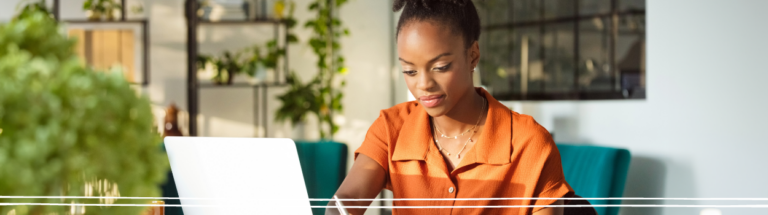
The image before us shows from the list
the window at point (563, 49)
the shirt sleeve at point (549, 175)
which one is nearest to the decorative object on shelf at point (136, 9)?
the window at point (563, 49)

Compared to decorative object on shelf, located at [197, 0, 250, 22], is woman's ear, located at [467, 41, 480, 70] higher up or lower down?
lower down

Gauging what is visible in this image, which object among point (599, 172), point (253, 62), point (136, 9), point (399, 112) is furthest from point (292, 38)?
point (399, 112)

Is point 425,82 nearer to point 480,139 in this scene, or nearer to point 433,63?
point 433,63

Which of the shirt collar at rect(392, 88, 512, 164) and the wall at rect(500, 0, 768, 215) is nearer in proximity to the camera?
the shirt collar at rect(392, 88, 512, 164)

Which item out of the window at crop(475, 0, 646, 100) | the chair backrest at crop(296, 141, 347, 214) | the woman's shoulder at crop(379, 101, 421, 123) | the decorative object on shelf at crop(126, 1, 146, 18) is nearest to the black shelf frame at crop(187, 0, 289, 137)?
the decorative object on shelf at crop(126, 1, 146, 18)

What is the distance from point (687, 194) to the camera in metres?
1.70

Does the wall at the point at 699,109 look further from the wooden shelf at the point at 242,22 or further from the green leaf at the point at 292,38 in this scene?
the wooden shelf at the point at 242,22

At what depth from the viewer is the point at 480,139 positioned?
3.76ft

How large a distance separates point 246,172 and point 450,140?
0.50 m

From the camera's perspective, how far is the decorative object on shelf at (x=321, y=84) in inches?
145

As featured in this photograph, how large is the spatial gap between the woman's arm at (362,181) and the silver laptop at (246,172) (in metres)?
0.31

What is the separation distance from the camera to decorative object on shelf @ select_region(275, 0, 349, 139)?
12.1 feet

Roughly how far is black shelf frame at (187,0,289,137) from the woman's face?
9.25 ft

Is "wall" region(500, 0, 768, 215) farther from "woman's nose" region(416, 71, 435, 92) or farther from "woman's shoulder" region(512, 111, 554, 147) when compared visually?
"woman's nose" region(416, 71, 435, 92)
